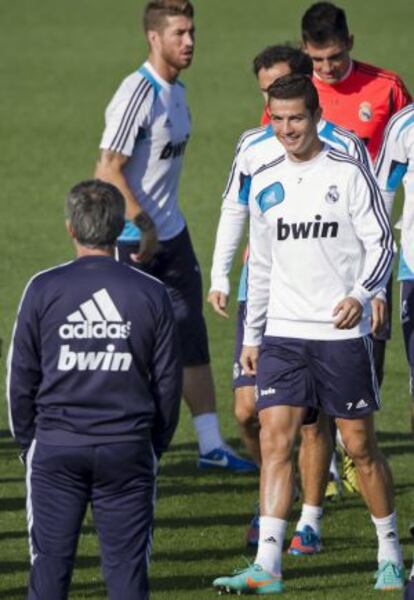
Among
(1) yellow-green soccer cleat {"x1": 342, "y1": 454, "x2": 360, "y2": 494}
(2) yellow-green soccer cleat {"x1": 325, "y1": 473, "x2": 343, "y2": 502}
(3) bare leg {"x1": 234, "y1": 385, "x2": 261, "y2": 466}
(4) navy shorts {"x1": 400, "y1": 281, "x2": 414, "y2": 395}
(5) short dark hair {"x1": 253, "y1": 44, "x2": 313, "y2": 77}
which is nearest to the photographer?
(5) short dark hair {"x1": 253, "y1": 44, "x2": 313, "y2": 77}

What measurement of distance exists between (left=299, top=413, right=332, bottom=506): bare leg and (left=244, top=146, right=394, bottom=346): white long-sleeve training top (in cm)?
86

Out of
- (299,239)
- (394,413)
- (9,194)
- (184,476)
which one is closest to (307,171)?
(299,239)

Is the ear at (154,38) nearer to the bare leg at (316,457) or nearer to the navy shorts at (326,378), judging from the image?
the bare leg at (316,457)

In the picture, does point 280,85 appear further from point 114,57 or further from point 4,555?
point 114,57

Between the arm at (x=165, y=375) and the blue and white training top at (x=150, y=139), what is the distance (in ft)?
14.8

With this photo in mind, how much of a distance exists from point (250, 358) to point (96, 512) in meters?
2.52

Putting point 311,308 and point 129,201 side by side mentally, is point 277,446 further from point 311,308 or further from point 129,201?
point 129,201

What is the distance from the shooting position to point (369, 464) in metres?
9.94

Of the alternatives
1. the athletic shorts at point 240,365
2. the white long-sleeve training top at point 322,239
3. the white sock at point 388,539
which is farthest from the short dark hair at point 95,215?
the athletic shorts at point 240,365

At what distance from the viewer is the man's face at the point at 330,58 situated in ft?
38.4

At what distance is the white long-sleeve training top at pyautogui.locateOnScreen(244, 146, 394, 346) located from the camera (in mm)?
9680

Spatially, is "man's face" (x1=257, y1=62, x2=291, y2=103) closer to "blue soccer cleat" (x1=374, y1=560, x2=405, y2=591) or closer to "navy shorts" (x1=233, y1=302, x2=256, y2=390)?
"navy shorts" (x1=233, y1=302, x2=256, y2=390)

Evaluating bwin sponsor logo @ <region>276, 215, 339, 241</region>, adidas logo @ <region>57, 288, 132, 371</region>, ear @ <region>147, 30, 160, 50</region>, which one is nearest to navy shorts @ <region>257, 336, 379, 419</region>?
bwin sponsor logo @ <region>276, 215, 339, 241</region>

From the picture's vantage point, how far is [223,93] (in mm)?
32844
